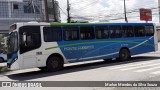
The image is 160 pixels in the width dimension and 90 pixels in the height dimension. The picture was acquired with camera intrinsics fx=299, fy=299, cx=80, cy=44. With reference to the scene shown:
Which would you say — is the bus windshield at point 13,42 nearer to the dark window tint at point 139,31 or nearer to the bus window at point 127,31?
the bus window at point 127,31

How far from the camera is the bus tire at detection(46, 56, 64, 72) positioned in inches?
639

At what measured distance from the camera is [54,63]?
16.4m

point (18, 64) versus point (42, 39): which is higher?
point (42, 39)

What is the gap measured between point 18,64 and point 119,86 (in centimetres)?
641

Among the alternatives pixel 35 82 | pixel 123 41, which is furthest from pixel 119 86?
pixel 123 41

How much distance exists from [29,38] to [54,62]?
199 cm

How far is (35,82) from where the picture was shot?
1298cm

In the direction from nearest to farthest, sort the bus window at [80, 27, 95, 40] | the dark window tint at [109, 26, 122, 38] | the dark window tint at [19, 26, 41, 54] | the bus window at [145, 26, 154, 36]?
the dark window tint at [19, 26, 41, 54] → the bus window at [80, 27, 95, 40] → the dark window tint at [109, 26, 122, 38] → the bus window at [145, 26, 154, 36]

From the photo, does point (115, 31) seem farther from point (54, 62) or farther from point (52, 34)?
point (54, 62)

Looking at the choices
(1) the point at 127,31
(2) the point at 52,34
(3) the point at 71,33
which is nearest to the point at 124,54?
(1) the point at 127,31

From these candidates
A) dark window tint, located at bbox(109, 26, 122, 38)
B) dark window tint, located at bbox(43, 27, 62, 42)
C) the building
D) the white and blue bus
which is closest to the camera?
the white and blue bus

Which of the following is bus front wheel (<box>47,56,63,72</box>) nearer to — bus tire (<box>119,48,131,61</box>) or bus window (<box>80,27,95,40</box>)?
bus window (<box>80,27,95,40</box>)

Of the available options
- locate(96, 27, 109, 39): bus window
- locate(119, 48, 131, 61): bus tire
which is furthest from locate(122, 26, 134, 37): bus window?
locate(96, 27, 109, 39): bus window

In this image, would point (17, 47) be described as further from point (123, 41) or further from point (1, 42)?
point (123, 41)
